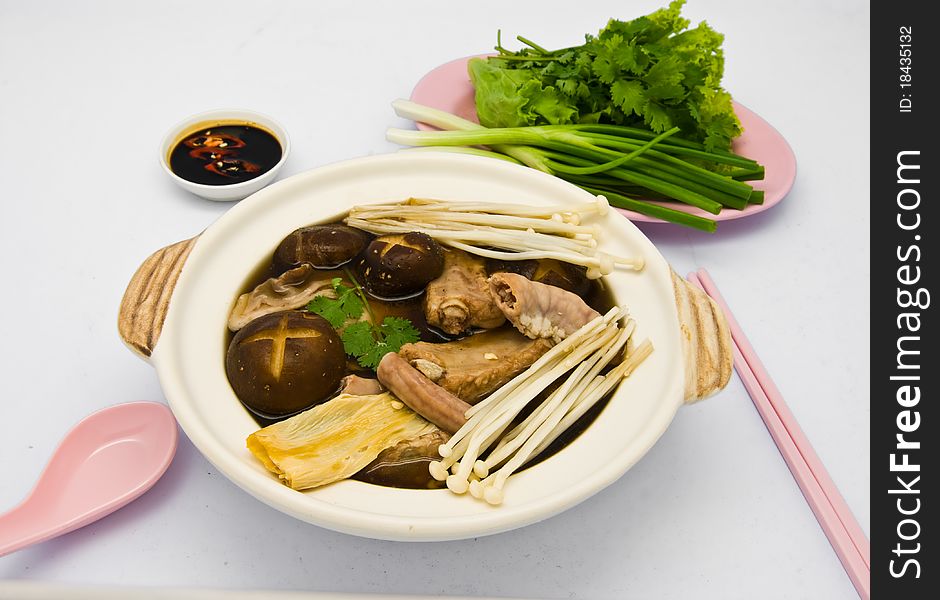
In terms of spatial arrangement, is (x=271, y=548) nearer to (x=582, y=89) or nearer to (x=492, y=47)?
(x=582, y=89)

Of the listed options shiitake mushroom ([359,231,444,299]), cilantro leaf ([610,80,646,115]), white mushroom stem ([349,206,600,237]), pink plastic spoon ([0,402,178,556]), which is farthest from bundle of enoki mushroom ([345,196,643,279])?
pink plastic spoon ([0,402,178,556])

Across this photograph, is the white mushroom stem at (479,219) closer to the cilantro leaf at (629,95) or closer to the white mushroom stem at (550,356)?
the white mushroom stem at (550,356)

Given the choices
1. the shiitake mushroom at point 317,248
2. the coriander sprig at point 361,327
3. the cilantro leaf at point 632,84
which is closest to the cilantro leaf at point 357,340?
the coriander sprig at point 361,327

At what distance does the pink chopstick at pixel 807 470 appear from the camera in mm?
2250

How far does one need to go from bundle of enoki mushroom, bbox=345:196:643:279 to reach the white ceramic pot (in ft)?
0.21

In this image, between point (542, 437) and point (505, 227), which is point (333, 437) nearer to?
point (542, 437)

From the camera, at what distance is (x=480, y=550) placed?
227 centimetres

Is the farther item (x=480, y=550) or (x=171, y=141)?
(x=171, y=141)

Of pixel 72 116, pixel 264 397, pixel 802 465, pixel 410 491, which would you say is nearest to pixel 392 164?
pixel 264 397

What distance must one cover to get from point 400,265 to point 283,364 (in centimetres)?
49

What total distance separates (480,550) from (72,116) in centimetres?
276

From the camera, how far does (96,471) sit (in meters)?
2.33

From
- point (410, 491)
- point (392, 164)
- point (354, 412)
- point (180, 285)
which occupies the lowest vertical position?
point (410, 491)

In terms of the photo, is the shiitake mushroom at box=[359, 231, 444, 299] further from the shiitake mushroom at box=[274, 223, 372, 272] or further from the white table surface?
the white table surface
